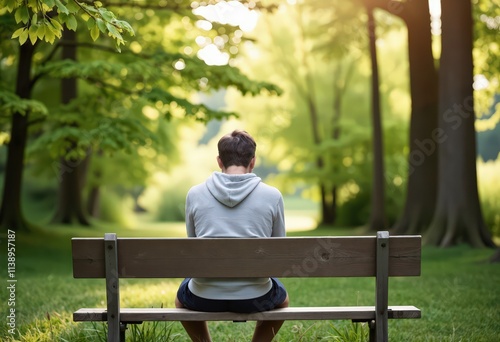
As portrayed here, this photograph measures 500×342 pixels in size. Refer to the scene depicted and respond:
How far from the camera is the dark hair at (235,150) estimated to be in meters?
4.48

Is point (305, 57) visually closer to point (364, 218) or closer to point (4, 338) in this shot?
point (364, 218)

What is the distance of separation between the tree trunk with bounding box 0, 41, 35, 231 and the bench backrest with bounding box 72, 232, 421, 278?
11.1 meters

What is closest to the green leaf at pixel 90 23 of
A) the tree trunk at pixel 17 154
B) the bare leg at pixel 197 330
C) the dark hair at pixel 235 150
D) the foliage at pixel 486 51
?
the dark hair at pixel 235 150

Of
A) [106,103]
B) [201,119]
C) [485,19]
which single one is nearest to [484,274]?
[201,119]

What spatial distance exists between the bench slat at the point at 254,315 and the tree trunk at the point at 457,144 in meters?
10.3

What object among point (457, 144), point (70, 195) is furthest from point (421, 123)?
Result: point (70, 195)

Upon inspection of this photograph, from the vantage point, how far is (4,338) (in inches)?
232

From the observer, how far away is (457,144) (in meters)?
14.5

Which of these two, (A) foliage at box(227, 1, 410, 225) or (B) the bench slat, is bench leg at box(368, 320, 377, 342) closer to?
(B) the bench slat

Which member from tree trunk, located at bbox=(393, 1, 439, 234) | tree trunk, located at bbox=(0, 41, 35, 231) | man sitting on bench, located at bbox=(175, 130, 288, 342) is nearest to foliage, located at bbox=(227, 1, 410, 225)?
tree trunk, located at bbox=(393, 1, 439, 234)

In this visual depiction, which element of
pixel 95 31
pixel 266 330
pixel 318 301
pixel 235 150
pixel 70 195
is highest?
pixel 95 31

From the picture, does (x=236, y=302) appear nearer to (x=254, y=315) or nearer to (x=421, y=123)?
(x=254, y=315)

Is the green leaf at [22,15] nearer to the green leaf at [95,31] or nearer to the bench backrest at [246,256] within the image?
the green leaf at [95,31]

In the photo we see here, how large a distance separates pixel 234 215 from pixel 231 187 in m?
0.18
